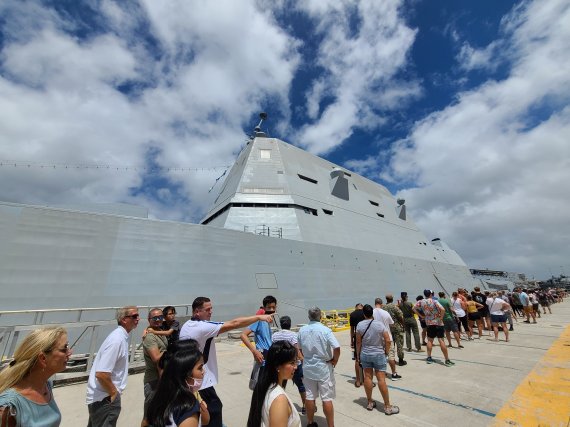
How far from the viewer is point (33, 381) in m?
1.36

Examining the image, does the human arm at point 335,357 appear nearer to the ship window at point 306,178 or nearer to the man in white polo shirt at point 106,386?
the man in white polo shirt at point 106,386

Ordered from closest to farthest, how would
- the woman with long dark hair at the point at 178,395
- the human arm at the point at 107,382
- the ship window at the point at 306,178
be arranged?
the woman with long dark hair at the point at 178,395, the human arm at the point at 107,382, the ship window at the point at 306,178

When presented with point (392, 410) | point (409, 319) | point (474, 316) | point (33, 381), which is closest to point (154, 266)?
point (409, 319)

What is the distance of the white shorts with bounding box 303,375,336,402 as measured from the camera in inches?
115

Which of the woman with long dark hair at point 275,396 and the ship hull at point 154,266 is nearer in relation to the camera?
the woman with long dark hair at point 275,396

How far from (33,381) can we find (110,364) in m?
0.83

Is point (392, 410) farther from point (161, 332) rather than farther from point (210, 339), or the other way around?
point (161, 332)

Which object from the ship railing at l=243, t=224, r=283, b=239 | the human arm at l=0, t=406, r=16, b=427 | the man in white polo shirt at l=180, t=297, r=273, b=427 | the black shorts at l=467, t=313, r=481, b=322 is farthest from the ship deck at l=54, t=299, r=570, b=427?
the ship railing at l=243, t=224, r=283, b=239

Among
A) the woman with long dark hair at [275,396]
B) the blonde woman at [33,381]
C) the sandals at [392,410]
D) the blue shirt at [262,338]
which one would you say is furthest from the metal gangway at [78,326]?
the woman with long dark hair at [275,396]

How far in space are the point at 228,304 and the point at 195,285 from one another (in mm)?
1289

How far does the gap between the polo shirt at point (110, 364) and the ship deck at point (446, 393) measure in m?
1.64

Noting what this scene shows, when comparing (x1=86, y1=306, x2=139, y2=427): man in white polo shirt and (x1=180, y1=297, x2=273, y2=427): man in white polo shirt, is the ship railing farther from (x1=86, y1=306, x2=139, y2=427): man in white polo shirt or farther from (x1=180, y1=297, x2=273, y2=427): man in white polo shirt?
(x1=86, y1=306, x2=139, y2=427): man in white polo shirt

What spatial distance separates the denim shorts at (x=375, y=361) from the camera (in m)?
3.58

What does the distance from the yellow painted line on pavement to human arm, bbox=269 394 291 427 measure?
293 centimetres
